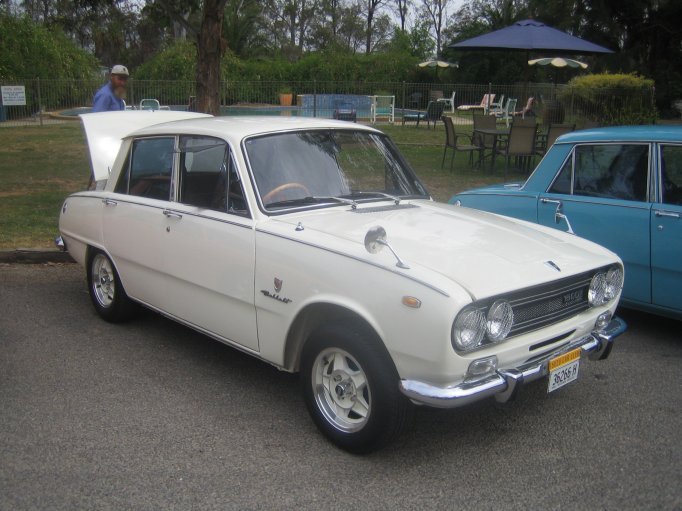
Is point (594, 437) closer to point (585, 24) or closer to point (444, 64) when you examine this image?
point (444, 64)

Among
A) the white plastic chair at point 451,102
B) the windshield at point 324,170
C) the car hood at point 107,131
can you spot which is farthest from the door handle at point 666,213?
the white plastic chair at point 451,102

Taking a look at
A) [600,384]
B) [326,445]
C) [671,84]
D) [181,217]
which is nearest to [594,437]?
[600,384]

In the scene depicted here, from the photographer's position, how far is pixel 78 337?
552 centimetres

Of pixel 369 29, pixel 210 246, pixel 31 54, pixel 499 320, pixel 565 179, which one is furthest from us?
pixel 369 29

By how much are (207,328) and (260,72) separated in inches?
1277

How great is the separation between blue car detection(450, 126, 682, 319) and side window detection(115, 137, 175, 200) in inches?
118

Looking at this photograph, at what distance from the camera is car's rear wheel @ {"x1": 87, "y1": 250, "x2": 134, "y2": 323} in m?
5.59

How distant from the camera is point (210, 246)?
4.45m

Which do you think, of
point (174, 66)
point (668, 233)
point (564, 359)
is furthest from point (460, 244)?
point (174, 66)

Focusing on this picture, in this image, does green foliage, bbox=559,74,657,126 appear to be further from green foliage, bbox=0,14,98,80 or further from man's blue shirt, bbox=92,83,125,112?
green foliage, bbox=0,14,98,80

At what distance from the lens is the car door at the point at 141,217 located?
4.98 m

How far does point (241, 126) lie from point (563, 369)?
2580 millimetres

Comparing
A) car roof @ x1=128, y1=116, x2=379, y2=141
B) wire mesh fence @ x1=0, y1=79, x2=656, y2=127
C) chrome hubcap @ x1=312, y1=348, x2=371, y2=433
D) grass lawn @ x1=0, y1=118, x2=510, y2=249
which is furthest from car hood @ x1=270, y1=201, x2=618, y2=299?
wire mesh fence @ x1=0, y1=79, x2=656, y2=127

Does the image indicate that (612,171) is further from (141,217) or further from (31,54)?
(31,54)
